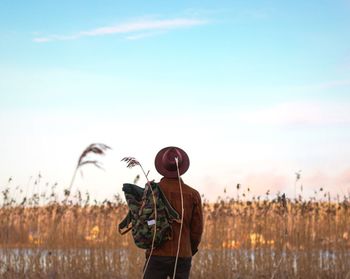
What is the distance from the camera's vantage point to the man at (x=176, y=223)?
4562 millimetres

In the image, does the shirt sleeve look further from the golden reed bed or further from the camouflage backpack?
the golden reed bed

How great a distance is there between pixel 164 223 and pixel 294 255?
5.22 metres

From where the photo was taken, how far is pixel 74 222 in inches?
388

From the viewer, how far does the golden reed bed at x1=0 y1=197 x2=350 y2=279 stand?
8758mm

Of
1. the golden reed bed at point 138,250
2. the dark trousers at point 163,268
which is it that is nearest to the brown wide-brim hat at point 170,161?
the dark trousers at point 163,268

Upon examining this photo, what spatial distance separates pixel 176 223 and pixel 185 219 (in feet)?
0.38

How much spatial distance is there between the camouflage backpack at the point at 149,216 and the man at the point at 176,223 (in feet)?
0.22

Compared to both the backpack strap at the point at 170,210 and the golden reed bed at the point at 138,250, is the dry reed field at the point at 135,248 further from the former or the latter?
the backpack strap at the point at 170,210

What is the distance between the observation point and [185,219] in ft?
15.3

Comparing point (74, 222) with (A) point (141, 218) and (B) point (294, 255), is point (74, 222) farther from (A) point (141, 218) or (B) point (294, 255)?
(A) point (141, 218)

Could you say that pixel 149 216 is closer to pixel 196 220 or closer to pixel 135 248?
pixel 196 220

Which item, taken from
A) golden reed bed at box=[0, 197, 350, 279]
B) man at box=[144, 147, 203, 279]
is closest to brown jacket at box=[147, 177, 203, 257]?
man at box=[144, 147, 203, 279]

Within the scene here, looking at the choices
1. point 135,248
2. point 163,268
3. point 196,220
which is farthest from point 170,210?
point 135,248

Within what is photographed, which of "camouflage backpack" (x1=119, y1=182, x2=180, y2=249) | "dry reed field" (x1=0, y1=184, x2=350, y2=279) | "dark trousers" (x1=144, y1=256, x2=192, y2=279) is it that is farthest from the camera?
"dry reed field" (x1=0, y1=184, x2=350, y2=279)
